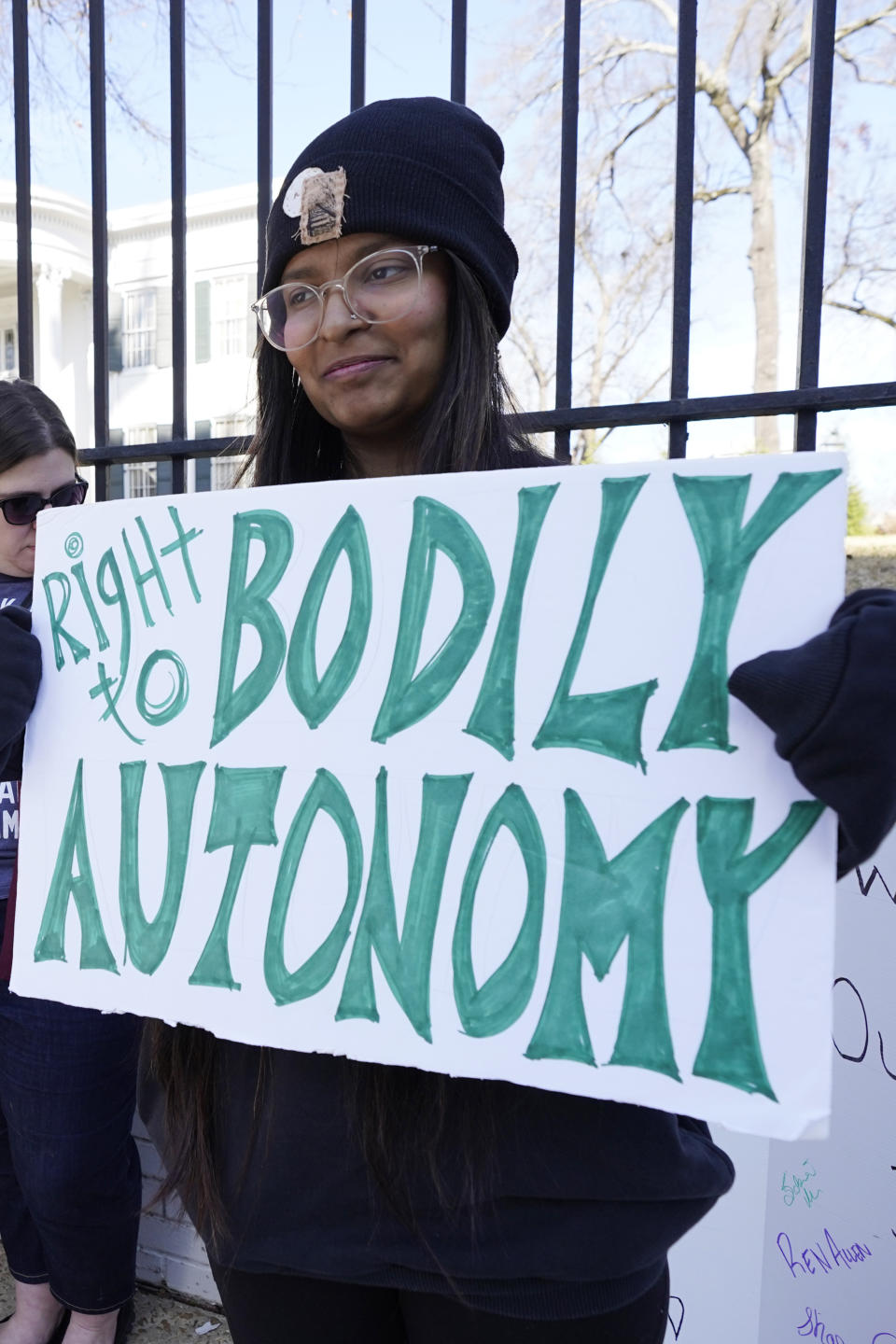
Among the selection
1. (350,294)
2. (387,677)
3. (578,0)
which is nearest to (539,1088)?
(387,677)

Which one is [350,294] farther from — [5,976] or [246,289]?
[246,289]

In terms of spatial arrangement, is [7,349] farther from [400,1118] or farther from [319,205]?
[400,1118]

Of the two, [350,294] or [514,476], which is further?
[350,294]

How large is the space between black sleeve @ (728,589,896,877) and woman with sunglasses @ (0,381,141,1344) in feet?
4.20

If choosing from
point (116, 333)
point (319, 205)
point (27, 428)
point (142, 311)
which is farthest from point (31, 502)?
point (142, 311)

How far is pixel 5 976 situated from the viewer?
169 centimetres

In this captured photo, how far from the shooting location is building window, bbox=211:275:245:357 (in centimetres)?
2023

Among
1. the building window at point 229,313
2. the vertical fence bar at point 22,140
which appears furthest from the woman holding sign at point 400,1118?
the building window at point 229,313

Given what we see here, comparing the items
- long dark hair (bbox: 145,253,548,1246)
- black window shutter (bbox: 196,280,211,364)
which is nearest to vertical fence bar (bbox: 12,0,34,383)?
long dark hair (bbox: 145,253,548,1246)

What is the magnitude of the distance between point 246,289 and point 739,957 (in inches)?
856

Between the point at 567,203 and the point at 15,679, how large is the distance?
4.26 feet
